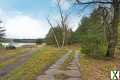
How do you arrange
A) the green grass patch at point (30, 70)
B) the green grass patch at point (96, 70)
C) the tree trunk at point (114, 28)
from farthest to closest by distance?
the tree trunk at point (114, 28) < the green grass patch at point (96, 70) < the green grass patch at point (30, 70)

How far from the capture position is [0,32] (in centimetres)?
7694

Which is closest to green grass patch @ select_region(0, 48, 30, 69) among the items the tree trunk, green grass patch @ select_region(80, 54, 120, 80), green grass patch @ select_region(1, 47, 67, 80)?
green grass patch @ select_region(1, 47, 67, 80)

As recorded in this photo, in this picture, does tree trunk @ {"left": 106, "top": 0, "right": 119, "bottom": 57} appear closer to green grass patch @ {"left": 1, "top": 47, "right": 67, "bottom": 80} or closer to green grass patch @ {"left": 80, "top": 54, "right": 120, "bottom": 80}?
green grass patch @ {"left": 80, "top": 54, "right": 120, "bottom": 80}

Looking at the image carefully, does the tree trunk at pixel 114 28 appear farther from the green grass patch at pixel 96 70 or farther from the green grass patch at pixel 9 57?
the green grass patch at pixel 9 57

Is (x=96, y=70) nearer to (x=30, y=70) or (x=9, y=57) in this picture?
(x=30, y=70)

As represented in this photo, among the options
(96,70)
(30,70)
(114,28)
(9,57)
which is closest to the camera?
(30,70)

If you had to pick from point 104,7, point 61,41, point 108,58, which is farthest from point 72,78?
point 61,41

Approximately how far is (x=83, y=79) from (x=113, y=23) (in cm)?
1240

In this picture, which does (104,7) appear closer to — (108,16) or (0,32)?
(108,16)

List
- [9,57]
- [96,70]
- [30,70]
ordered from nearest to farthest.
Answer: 1. [30,70]
2. [96,70]
3. [9,57]

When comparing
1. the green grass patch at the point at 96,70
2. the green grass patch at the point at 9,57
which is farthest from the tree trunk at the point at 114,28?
the green grass patch at the point at 9,57

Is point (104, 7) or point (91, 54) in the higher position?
point (104, 7)

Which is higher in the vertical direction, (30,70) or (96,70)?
(30,70)

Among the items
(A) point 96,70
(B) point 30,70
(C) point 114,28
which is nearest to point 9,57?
(C) point 114,28
